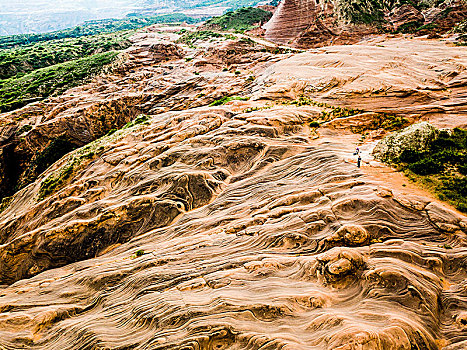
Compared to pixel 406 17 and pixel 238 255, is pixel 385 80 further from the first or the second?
pixel 406 17

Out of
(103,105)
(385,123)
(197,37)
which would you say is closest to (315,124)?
(385,123)

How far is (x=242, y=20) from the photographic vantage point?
84250 millimetres

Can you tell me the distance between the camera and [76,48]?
84.4m

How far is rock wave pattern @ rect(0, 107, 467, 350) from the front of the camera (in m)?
8.55

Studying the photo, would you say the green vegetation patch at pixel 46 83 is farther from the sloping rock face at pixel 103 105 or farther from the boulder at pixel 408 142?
the boulder at pixel 408 142

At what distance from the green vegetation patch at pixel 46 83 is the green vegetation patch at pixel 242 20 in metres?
43.0

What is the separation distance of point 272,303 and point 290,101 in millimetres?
19181

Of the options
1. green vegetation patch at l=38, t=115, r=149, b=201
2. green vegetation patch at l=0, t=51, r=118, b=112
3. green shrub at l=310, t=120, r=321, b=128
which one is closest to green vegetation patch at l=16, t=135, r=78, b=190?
green vegetation patch at l=38, t=115, r=149, b=201

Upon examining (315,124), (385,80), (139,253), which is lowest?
(139,253)

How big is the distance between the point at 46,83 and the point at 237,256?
54.1 metres

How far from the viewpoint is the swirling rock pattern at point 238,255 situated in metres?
8.56

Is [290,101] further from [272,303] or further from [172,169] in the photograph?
[272,303]

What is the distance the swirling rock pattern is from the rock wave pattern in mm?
63

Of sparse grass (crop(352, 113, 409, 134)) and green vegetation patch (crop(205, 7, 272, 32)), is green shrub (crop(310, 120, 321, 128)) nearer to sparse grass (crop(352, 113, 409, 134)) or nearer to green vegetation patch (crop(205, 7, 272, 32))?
sparse grass (crop(352, 113, 409, 134))
